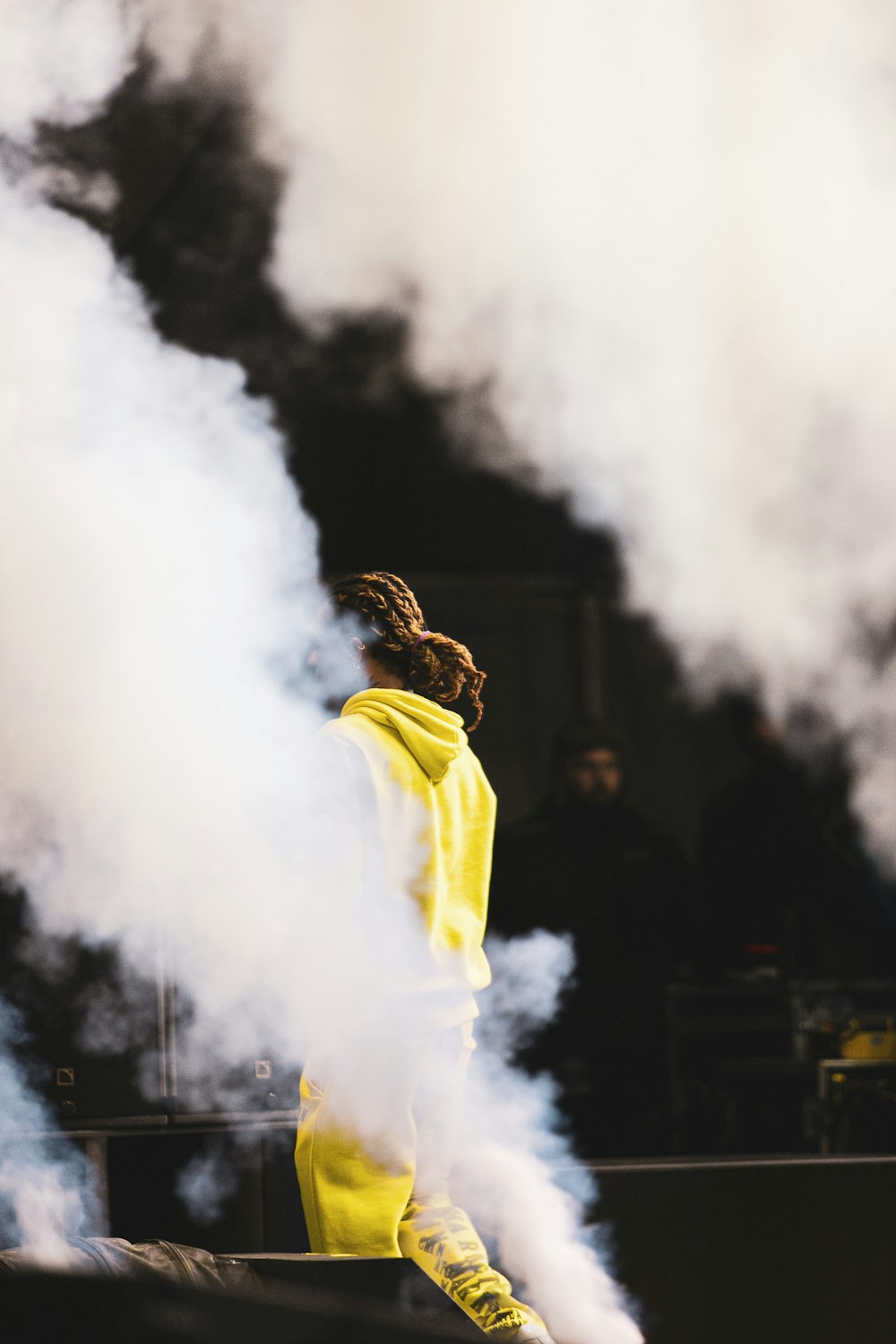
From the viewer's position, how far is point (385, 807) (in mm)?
2486

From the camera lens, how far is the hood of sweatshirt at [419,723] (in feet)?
8.23

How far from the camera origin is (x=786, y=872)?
546cm

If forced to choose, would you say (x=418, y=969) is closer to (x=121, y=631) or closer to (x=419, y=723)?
(x=419, y=723)

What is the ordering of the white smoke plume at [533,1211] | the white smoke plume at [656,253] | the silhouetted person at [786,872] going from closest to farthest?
the white smoke plume at [533,1211] < the white smoke plume at [656,253] < the silhouetted person at [786,872]

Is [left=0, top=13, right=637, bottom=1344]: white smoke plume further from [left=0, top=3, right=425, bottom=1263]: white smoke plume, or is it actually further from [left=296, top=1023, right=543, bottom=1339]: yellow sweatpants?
[left=296, top=1023, right=543, bottom=1339]: yellow sweatpants

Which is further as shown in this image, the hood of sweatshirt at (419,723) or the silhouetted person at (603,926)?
the silhouetted person at (603,926)

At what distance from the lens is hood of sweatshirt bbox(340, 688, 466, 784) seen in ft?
8.23

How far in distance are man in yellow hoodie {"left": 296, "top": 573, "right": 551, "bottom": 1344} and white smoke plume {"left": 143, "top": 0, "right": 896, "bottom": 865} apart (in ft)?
6.56

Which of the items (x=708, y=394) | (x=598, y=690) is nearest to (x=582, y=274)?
(x=708, y=394)

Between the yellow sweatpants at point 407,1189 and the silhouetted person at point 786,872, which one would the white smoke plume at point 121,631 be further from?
the silhouetted person at point 786,872

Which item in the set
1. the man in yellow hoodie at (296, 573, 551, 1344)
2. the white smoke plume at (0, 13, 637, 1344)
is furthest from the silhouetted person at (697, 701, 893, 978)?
the man in yellow hoodie at (296, 573, 551, 1344)

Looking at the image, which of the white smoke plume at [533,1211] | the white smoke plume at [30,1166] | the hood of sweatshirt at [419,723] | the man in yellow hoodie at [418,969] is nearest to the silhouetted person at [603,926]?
the white smoke plume at [533,1211]

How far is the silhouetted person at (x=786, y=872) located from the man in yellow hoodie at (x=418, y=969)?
2.89m

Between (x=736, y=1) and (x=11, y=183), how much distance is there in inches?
85.8
